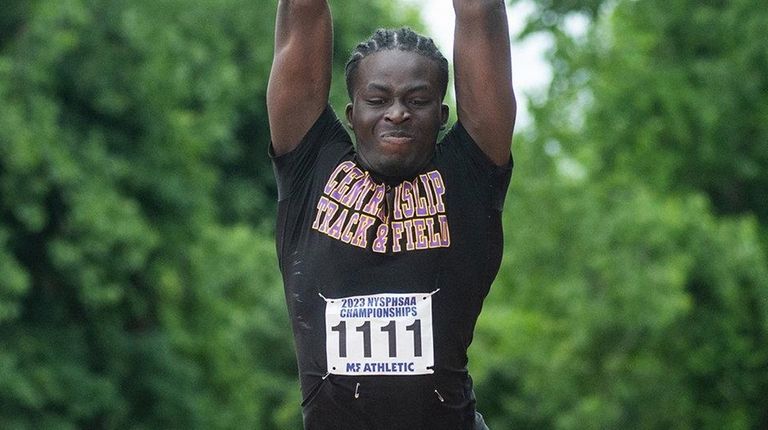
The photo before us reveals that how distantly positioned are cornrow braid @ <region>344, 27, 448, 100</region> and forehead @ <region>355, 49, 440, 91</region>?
0.07 ft

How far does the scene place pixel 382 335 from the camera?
203 inches

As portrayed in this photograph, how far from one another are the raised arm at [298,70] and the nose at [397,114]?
0.26 metres

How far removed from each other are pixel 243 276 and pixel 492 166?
18.9 metres

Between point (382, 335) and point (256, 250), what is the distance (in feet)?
65.7

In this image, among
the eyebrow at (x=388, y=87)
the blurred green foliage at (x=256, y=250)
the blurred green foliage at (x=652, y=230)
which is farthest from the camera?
the blurred green foliage at (x=652, y=230)

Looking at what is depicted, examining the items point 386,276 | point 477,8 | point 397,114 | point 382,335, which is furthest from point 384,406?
point 477,8

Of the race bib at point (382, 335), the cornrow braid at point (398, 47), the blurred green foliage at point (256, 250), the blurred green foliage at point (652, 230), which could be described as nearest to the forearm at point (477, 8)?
the cornrow braid at point (398, 47)

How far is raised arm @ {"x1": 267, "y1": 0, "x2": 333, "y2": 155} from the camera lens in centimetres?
536

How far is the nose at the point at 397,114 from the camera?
523 centimetres

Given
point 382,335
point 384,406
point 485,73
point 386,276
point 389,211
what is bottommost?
point 384,406

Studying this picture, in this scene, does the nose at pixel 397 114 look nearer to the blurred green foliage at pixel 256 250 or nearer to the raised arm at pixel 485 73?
the raised arm at pixel 485 73

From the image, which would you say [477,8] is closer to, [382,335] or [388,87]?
[388,87]

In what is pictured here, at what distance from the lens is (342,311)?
5.20 meters

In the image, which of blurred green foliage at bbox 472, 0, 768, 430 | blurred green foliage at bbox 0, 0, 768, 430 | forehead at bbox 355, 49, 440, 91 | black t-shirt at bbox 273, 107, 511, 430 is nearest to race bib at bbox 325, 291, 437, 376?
black t-shirt at bbox 273, 107, 511, 430
